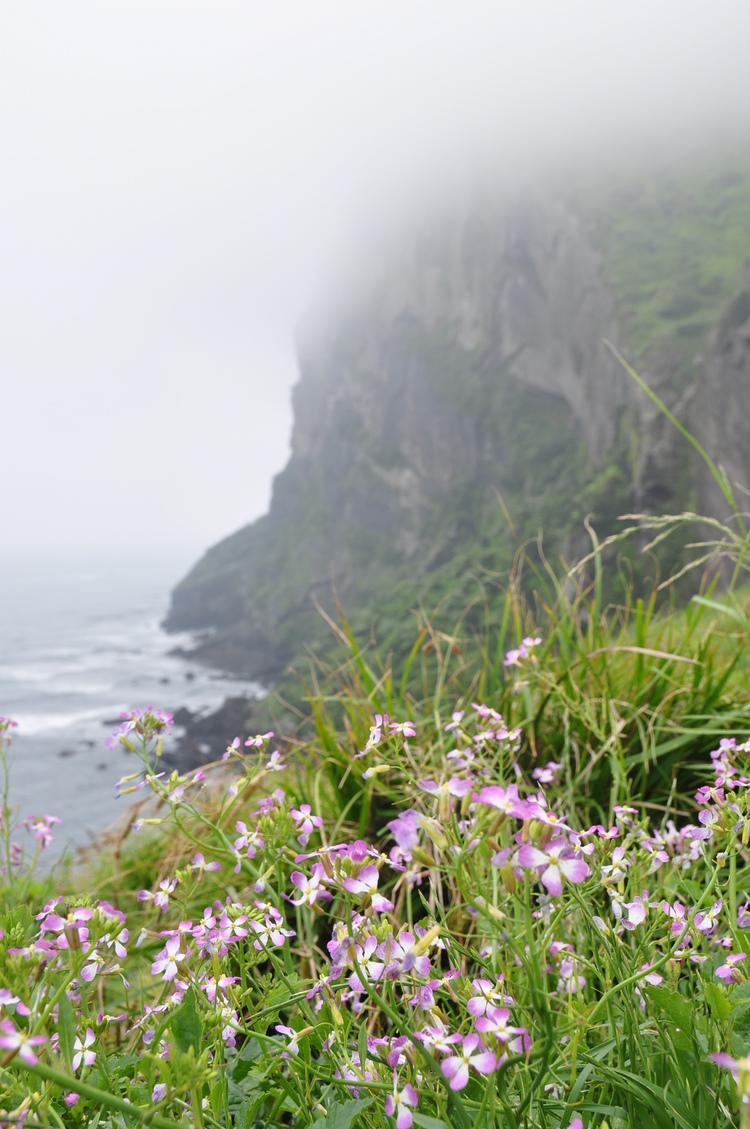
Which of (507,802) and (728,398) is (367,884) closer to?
(507,802)

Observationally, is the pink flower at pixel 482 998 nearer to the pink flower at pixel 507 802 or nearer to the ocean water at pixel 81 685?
the pink flower at pixel 507 802

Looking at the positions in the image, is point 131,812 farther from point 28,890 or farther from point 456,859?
point 456,859

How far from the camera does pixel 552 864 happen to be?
75 centimetres

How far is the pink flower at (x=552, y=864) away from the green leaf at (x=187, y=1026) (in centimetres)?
50

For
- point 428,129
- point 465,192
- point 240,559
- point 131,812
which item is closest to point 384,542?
point 240,559

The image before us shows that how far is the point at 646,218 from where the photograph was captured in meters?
64.1

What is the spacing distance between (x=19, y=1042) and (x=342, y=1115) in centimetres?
47

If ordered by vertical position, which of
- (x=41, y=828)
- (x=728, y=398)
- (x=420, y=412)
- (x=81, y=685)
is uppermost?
(x=420, y=412)

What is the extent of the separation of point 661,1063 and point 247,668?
287 feet

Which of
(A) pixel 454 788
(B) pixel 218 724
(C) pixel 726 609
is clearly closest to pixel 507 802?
(A) pixel 454 788

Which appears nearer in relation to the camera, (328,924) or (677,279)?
(328,924)

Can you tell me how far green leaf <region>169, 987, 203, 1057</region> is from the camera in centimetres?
89

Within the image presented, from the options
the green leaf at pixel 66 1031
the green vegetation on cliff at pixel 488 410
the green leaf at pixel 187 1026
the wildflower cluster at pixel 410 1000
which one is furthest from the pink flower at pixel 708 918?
the green vegetation on cliff at pixel 488 410

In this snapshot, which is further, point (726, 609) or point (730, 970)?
point (726, 609)
